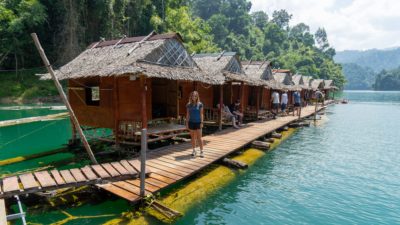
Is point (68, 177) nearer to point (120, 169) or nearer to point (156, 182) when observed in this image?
point (120, 169)

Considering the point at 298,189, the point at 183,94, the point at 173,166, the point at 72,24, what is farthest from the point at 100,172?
the point at 72,24

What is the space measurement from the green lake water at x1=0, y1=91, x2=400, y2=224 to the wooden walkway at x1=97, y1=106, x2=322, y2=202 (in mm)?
696

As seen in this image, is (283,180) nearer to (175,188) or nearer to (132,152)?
(175,188)

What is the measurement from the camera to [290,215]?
7.95 meters

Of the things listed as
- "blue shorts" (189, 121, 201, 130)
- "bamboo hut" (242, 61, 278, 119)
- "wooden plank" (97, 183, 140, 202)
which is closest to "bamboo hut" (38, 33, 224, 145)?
→ "blue shorts" (189, 121, 201, 130)

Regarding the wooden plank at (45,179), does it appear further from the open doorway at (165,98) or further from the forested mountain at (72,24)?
the forested mountain at (72,24)

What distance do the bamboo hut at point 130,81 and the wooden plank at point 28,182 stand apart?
4045mm

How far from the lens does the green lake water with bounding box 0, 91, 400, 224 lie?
761cm

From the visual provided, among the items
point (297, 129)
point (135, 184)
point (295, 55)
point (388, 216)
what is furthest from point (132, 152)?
point (295, 55)

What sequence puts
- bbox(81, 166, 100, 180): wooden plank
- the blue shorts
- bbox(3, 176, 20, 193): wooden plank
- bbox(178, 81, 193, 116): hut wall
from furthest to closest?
bbox(178, 81, 193, 116): hut wall
the blue shorts
bbox(81, 166, 100, 180): wooden plank
bbox(3, 176, 20, 193): wooden plank

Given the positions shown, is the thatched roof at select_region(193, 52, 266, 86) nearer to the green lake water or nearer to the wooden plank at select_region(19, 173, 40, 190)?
the green lake water

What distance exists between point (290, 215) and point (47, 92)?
37.0 metres

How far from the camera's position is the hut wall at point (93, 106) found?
1145 cm

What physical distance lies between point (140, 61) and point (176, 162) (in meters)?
4.04
